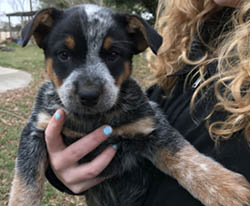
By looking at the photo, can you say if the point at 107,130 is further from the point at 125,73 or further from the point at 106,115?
the point at 125,73

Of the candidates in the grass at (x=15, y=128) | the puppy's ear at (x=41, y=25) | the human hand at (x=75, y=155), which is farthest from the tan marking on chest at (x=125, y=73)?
the grass at (x=15, y=128)

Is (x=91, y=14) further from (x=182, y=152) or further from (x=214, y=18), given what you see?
(x=182, y=152)

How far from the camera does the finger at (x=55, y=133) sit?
201cm

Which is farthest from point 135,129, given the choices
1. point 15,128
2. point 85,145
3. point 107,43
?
point 15,128

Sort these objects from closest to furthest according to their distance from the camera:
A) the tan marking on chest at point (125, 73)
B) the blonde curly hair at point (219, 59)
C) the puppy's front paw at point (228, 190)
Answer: the blonde curly hair at point (219, 59) → the puppy's front paw at point (228, 190) → the tan marking on chest at point (125, 73)

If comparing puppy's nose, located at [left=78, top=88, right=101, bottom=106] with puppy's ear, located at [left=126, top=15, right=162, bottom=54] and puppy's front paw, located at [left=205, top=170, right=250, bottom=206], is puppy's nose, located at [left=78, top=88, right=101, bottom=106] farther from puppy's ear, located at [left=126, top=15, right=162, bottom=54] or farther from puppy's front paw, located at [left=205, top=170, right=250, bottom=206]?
puppy's front paw, located at [left=205, top=170, right=250, bottom=206]

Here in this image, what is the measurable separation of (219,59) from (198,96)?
27 centimetres

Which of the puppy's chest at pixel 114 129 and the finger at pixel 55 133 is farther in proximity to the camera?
the puppy's chest at pixel 114 129

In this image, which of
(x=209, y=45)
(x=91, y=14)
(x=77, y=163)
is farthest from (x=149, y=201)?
(x=91, y=14)

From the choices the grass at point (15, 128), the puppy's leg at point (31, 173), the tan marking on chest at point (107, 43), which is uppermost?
the tan marking on chest at point (107, 43)

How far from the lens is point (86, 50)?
2047 millimetres

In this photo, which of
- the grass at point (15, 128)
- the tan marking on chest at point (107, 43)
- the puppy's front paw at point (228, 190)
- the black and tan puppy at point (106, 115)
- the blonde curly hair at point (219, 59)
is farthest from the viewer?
the grass at point (15, 128)

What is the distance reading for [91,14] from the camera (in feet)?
7.38

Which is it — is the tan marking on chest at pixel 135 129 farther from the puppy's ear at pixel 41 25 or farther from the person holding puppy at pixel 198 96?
the puppy's ear at pixel 41 25
